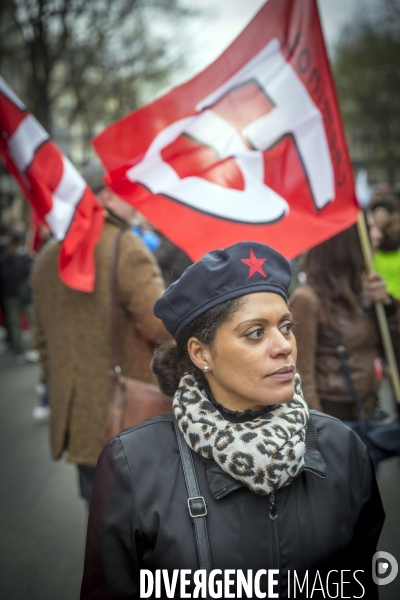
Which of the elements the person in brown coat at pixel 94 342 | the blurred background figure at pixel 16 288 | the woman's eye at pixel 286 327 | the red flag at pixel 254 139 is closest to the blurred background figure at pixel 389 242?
the red flag at pixel 254 139

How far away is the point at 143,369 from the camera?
3.45 meters

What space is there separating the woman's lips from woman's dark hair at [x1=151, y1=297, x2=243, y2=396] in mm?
223

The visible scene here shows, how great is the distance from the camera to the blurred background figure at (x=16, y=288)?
11.0m

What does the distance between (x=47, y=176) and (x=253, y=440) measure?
2396mm

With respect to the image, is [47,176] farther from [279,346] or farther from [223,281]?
[279,346]

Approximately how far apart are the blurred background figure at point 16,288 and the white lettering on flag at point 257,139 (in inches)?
311

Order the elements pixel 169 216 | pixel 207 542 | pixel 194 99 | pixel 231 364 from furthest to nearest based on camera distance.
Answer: pixel 194 99 → pixel 169 216 → pixel 231 364 → pixel 207 542

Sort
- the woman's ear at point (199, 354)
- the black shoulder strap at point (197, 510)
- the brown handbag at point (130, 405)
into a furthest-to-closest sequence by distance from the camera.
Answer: the brown handbag at point (130, 405), the woman's ear at point (199, 354), the black shoulder strap at point (197, 510)

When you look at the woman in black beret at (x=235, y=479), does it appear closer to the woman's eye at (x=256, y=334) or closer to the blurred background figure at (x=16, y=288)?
the woman's eye at (x=256, y=334)

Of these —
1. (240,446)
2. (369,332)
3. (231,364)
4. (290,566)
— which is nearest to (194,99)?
(369,332)

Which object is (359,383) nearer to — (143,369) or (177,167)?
(143,369)

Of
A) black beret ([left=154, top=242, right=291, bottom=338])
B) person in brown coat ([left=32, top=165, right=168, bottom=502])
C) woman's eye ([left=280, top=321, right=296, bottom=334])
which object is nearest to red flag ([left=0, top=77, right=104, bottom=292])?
person in brown coat ([left=32, top=165, right=168, bottom=502])

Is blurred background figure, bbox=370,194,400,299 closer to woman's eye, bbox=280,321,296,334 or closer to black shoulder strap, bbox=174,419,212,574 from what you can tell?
woman's eye, bbox=280,321,296,334

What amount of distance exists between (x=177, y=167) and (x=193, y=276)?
5.37ft
